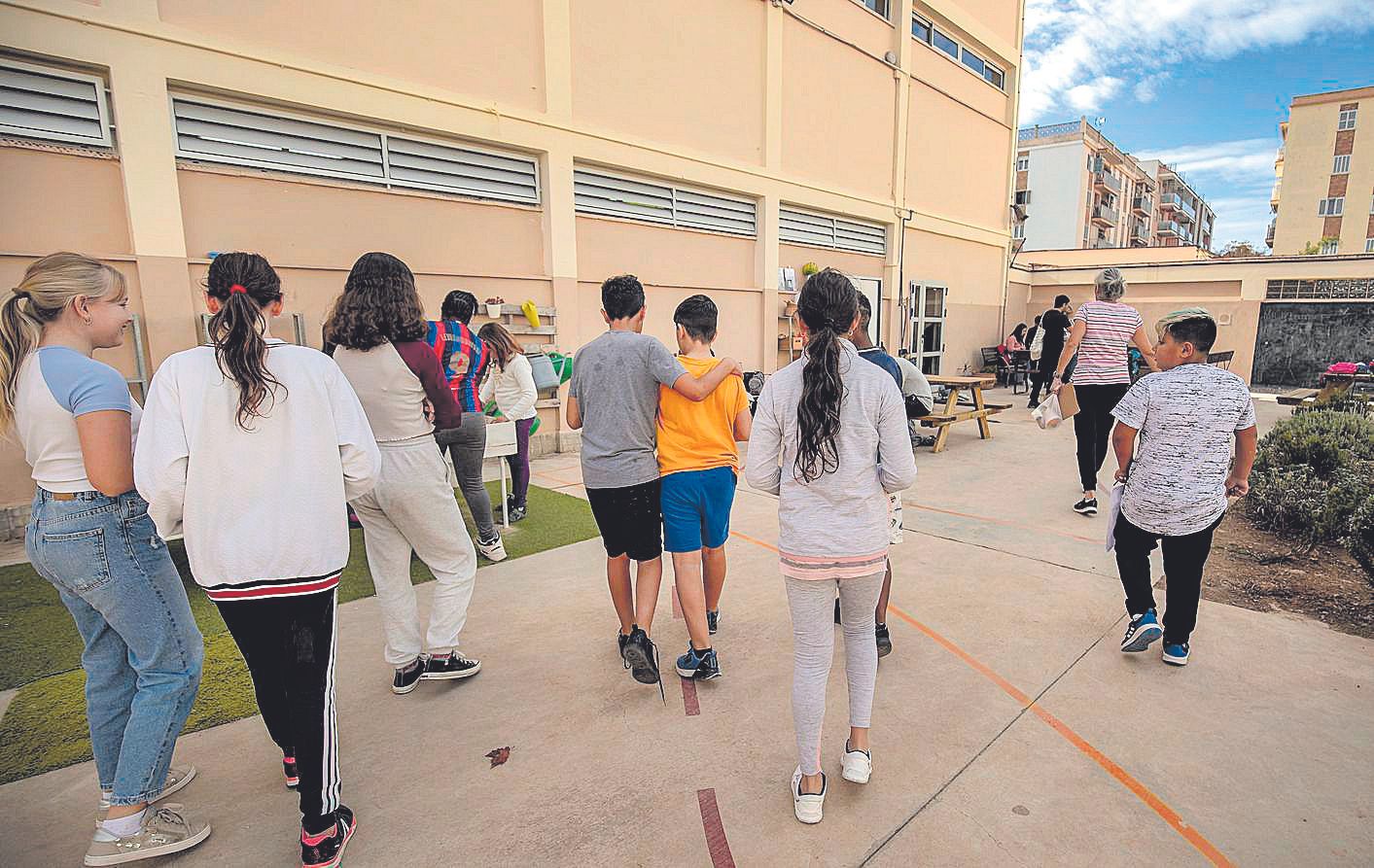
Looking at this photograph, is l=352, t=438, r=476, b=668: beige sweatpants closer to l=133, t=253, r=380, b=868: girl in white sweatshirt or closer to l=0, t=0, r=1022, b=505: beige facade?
l=133, t=253, r=380, b=868: girl in white sweatshirt

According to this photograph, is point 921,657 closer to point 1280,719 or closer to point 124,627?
point 1280,719

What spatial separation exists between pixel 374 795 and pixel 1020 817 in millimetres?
2227

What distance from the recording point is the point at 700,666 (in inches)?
117

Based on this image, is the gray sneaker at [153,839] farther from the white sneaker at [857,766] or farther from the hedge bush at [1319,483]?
the hedge bush at [1319,483]

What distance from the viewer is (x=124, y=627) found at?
77.2 inches

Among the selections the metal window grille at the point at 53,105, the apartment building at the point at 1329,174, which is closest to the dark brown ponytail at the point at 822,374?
the metal window grille at the point at 53,105

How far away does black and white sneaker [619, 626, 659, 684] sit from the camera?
9.39 ft

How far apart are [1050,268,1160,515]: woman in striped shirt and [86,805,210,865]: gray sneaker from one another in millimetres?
5608

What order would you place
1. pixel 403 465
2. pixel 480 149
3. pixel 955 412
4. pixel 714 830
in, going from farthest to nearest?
pixel 955 412, pixel 480 149, pixel 403 465, pixel 714 830

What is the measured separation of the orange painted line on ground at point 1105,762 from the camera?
2002mm

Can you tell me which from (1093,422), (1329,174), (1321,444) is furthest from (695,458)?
(1329,174)

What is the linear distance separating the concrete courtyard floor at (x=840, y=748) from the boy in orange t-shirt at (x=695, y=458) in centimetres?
48

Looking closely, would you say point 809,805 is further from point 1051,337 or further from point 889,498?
point 1051,337

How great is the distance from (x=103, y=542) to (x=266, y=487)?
1.91 feet
